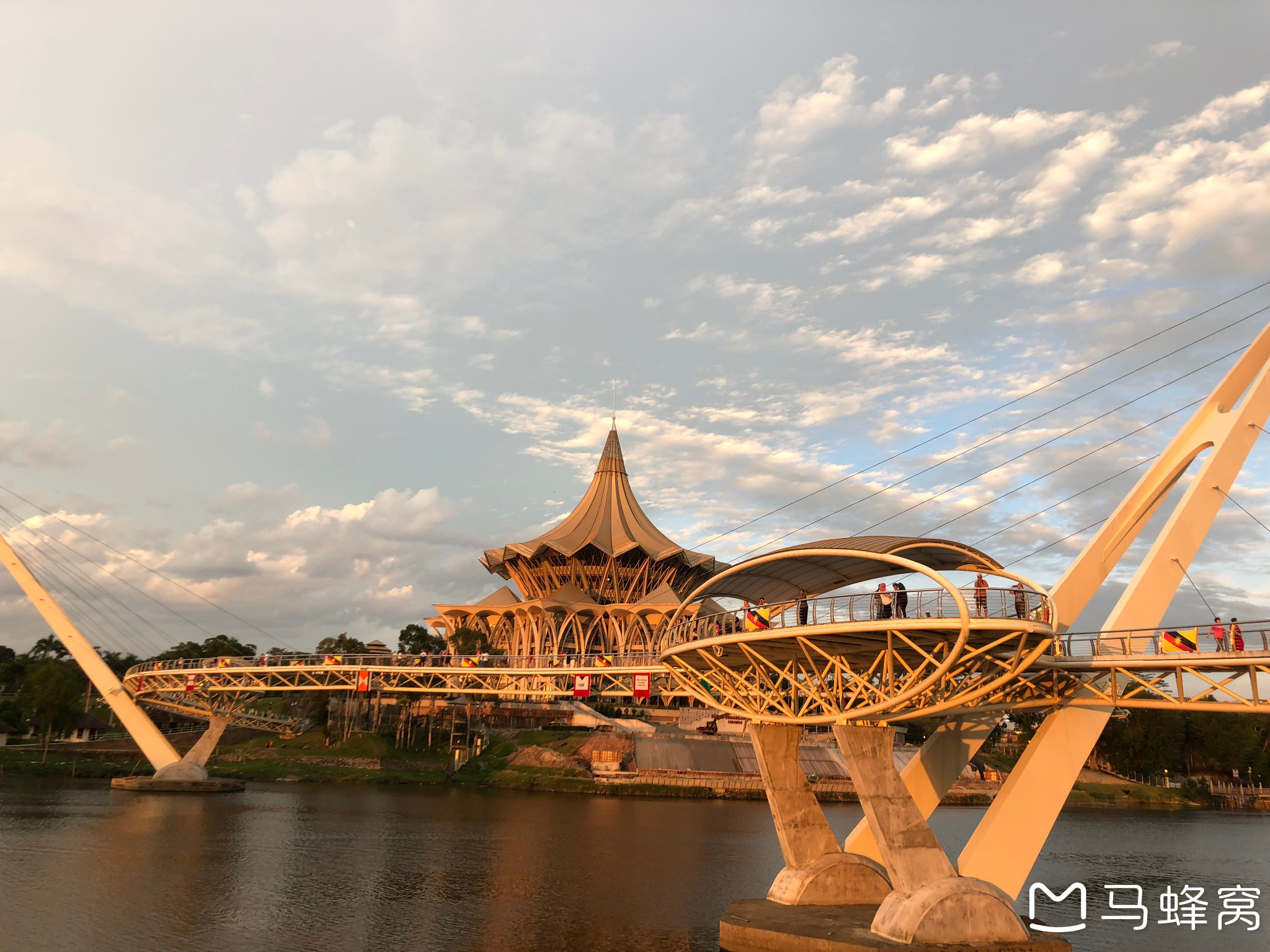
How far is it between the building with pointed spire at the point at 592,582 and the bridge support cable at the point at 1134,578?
7185 cm

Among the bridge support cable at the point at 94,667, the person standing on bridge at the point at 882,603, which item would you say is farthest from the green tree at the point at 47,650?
the person standing on bridge at the point at 882,603

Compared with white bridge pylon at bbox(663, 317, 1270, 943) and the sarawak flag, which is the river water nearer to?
white bridge pylon at bbox(663, 317, 1270, 943)

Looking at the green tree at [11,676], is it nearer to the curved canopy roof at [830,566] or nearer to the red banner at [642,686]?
the red banner at [642,686]

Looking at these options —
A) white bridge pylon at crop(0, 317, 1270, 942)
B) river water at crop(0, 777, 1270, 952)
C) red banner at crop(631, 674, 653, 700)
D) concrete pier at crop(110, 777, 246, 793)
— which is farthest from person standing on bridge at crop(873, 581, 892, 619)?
concrete pier at crop(110, 777, 246, 793)

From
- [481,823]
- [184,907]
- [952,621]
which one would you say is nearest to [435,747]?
[481,823]

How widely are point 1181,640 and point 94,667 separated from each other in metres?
64.4

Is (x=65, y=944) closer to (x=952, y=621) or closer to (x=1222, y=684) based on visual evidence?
(x=952, y=621)

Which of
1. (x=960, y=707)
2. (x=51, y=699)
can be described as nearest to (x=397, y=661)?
(x=51, y=699)

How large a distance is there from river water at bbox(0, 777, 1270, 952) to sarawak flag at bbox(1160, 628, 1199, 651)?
9291 millimetres

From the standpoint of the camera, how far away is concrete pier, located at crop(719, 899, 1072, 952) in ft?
66.2

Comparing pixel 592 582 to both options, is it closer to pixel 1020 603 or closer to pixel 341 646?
pixel 341 646

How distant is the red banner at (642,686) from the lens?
40594 mm

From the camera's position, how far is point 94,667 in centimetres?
5938

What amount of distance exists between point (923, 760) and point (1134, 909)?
37.2ft
